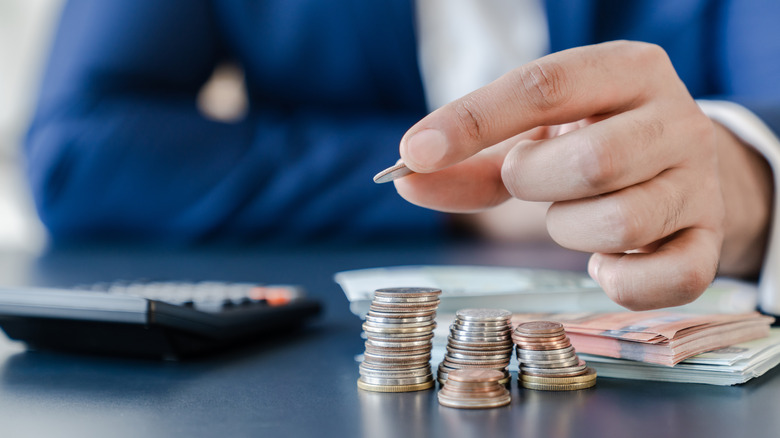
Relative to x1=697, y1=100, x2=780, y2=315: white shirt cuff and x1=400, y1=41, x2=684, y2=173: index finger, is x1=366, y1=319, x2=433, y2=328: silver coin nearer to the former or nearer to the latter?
x1=400, y1=41, x2=684, y2=173: index finger

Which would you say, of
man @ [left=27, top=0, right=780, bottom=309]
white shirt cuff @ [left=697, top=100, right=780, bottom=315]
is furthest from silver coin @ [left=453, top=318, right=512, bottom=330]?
man @ [left=27, top=0, right=780, bottom=309]

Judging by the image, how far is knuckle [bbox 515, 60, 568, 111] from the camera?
50cm

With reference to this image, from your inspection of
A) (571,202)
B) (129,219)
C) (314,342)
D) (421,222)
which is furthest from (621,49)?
(129,219)

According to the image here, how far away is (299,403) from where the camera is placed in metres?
0.40

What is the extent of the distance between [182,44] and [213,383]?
143 centimetres

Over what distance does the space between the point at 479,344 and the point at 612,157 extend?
0.16 m

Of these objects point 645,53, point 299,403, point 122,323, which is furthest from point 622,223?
Answer: point 122,323

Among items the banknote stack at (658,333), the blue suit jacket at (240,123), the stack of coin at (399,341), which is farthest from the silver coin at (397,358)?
the blue suit jacket at (240,123)

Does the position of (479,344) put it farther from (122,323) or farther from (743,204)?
(743,204)

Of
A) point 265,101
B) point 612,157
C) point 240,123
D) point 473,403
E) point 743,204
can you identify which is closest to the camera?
point 473,403

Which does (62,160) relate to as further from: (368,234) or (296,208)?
(368,234)

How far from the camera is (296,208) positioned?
1.56 metres

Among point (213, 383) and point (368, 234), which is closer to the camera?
point (213, 383)

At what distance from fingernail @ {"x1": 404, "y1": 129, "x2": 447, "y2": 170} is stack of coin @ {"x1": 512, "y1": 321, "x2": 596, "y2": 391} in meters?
0.14
